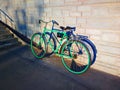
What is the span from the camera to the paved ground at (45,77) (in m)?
3.02

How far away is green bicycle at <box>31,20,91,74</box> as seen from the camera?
3645 millimetres

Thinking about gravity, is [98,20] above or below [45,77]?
above

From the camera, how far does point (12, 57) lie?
14.7 feet

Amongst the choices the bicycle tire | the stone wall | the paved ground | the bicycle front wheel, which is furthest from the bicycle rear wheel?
the bicycle tire

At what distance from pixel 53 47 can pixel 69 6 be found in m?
1.37

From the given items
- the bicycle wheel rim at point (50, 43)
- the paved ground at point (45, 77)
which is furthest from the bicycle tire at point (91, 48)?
the bicycle wheel rim at point (50, 43)

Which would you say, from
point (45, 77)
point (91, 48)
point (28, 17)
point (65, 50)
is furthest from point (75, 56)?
point (28, 17)

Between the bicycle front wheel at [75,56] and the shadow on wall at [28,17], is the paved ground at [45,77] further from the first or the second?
the shadow on wall at [28,17]

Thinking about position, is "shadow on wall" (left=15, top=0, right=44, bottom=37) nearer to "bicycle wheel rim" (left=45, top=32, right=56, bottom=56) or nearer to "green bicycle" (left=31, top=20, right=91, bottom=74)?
"green bicycle" (left=31, top=20, right=91, bottom=74)

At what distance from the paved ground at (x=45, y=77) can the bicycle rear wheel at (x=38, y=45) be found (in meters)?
0.37

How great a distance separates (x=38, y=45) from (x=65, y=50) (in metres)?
1.31

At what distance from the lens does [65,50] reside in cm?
388

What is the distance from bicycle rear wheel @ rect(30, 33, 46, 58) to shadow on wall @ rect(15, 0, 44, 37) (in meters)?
0.44

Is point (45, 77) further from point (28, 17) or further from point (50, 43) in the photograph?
point (28, 17)
